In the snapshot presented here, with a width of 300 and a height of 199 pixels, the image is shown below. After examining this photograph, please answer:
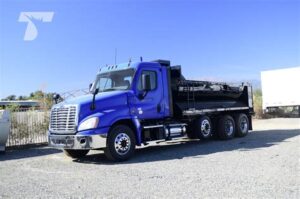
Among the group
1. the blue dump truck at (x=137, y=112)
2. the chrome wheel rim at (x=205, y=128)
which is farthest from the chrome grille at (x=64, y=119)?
the chrome wheel rim at (x=205, y=128)

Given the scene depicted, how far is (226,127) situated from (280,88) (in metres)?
16.0

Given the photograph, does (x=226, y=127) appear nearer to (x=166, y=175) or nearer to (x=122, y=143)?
(x=122, y=143)

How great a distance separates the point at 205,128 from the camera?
50.1ft

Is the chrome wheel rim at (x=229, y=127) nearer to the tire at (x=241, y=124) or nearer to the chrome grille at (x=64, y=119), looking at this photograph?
the tire at (x=241, y=124)

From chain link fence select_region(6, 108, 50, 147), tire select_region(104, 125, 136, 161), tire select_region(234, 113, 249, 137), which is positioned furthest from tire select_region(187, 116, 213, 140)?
chain link fence select_region(6, 108, 50, 147)

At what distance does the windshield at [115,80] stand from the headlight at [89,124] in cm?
177

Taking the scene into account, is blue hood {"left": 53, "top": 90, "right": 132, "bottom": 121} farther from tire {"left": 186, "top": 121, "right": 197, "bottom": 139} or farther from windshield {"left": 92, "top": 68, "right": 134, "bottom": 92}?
tire {"left": 186, "top": 121, "right": 197, "bottom": 139}

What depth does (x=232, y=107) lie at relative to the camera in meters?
17.2

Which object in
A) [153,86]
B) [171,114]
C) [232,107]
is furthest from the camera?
[232,107]

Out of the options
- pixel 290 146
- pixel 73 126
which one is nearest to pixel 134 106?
pixel 73 126

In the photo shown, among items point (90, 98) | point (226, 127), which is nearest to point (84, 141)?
point (90, 98)

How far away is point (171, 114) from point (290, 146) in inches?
155

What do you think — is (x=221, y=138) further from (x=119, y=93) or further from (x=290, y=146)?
A: (x=119, y=93)

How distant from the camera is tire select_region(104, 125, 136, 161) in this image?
1099 centimetres
